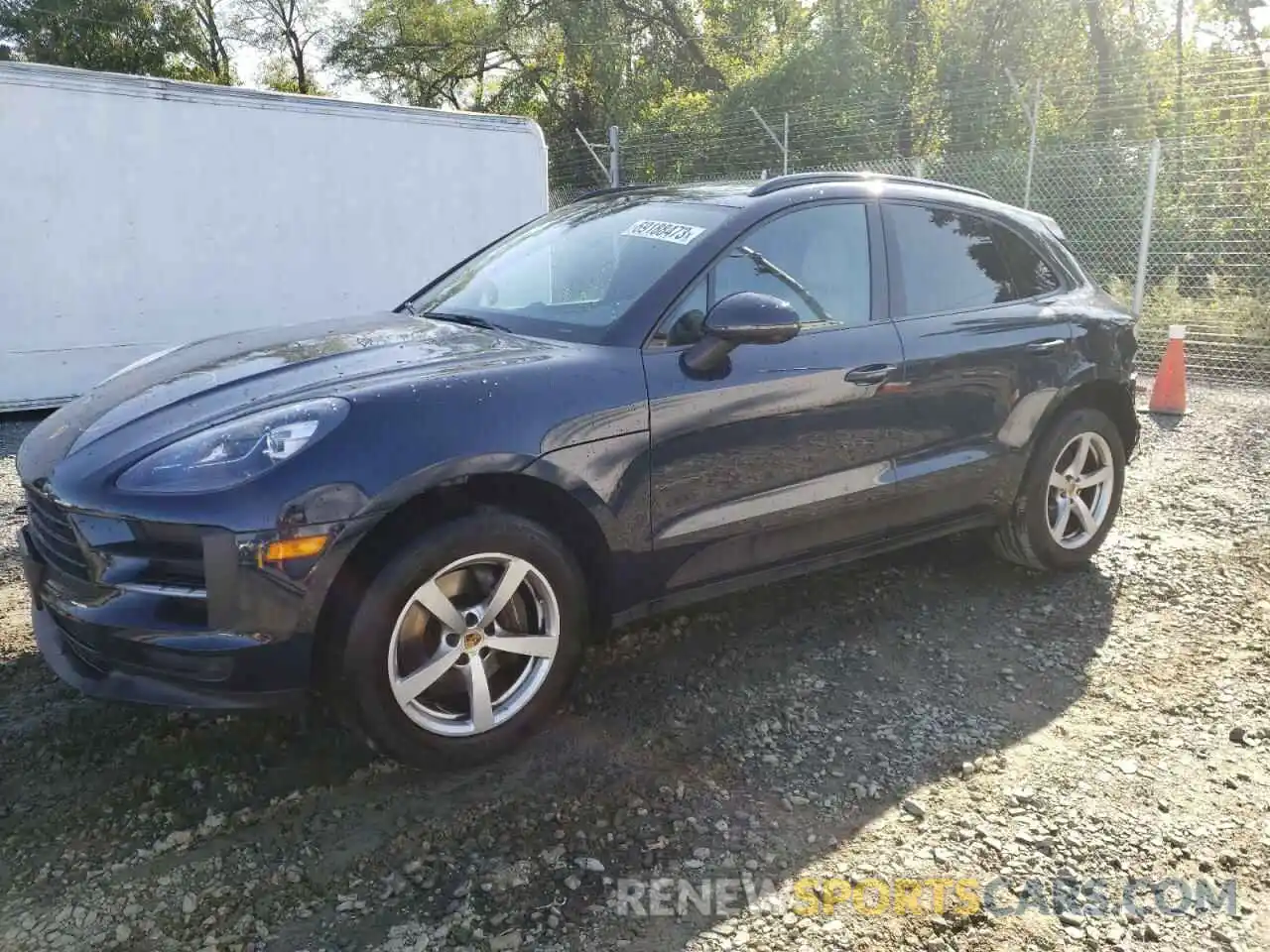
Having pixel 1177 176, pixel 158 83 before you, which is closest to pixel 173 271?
pixel 158 83

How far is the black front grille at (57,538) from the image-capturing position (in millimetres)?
2443

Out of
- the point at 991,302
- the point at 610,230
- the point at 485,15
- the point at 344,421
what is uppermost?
the point at 485,15

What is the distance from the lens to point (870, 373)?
11.0 ft

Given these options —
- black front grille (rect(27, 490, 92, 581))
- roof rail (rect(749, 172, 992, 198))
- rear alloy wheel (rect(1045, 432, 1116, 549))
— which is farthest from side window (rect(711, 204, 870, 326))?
black front grille (rect(27, 490, 92, 581))

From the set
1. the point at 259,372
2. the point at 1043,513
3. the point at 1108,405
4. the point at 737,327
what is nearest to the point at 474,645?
the point at 259,372

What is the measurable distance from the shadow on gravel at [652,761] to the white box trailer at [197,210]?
19.1 feet

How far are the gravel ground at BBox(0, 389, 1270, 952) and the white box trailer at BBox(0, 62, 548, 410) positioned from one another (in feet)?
15.7

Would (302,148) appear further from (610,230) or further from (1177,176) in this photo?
(1177,176)

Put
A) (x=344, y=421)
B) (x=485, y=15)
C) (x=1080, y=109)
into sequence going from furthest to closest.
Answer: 1. (x=485, y=15)
2. (x=1080, y=109)
3. (x=344, y=421)

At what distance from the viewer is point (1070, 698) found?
321cm

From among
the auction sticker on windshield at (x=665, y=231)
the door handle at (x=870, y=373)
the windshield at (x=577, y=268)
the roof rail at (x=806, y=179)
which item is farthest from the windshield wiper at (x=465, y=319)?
the door handle at (x=870, y=373)

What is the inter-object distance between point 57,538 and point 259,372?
70 cm

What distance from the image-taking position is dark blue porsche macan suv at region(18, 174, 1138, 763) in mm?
A: 2373

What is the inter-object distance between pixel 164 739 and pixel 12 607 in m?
1.45
